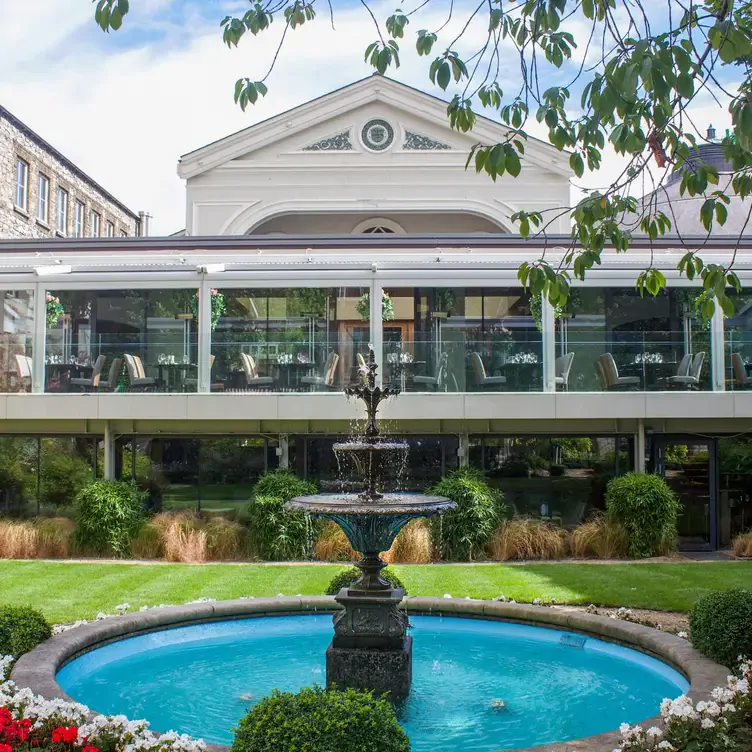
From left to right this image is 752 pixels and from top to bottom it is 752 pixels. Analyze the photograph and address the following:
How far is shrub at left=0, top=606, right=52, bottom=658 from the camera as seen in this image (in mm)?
8188

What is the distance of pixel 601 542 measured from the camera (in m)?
16.6

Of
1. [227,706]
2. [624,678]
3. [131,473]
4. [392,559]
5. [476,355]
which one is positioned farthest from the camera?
[131,473]

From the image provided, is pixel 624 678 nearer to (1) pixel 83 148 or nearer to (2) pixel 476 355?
(2) pixel 476 355

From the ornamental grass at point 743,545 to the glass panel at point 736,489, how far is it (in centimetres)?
108

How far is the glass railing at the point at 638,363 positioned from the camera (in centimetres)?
1777

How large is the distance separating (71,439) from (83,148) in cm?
1970

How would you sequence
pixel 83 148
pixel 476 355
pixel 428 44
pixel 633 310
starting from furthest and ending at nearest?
pixel 83 148, pixel 633 310, pixel 476 355, pixel 428 44

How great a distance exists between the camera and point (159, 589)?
1302cm

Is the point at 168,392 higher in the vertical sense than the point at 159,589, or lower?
higher

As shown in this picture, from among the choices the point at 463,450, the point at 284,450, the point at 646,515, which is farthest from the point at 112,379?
the point at 646,515

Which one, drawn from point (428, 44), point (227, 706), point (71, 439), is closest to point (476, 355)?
point (71, 439)

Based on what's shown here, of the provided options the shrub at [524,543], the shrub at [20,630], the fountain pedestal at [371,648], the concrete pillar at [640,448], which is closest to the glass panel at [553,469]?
the concrete pillar at [640,448]

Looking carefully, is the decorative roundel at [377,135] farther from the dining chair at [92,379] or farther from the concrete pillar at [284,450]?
the dining chair at [92,379]

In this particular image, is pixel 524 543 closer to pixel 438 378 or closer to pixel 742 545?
pixel 438 378
